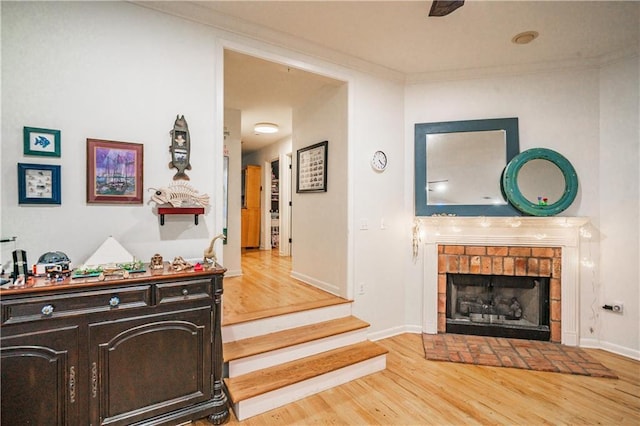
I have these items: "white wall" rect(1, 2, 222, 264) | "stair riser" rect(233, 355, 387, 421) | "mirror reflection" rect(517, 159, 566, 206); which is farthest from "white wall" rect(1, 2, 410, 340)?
"mirror reflection" rect(517, 159, 566, 206)

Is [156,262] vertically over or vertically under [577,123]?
under

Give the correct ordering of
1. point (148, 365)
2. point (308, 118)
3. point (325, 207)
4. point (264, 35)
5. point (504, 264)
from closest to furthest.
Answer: point (148, 365)
point (264, 35)
point (504, 264)
point (325, 207)
point (308, 118)

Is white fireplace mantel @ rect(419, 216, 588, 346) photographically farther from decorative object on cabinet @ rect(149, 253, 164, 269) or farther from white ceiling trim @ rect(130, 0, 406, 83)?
decorative object on cabinet @ rect(149, 253, 164, 269)

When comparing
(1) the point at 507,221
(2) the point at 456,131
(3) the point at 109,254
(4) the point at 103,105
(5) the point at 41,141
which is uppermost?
(2) the point at 456,131

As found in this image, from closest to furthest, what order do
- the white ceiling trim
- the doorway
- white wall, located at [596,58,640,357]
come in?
the white ceiling trim
white wall, located at [596,58,640,357]
the doorway

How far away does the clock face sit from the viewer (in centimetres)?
Result: 333

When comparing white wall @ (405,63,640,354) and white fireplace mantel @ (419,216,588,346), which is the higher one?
white wall @ (405,63,640,354)

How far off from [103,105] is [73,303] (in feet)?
4.18

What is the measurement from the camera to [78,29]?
197cm

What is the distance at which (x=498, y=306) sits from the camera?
11.4ft

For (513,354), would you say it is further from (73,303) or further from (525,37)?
(73,303)

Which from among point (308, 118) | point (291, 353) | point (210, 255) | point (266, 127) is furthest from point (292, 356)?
Answer: point (266, 127)

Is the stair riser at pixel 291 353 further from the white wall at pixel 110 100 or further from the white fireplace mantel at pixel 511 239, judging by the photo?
the white fireplace mantel at pixel 511 239

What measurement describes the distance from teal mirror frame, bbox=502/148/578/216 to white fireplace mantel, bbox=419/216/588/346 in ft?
0.33
